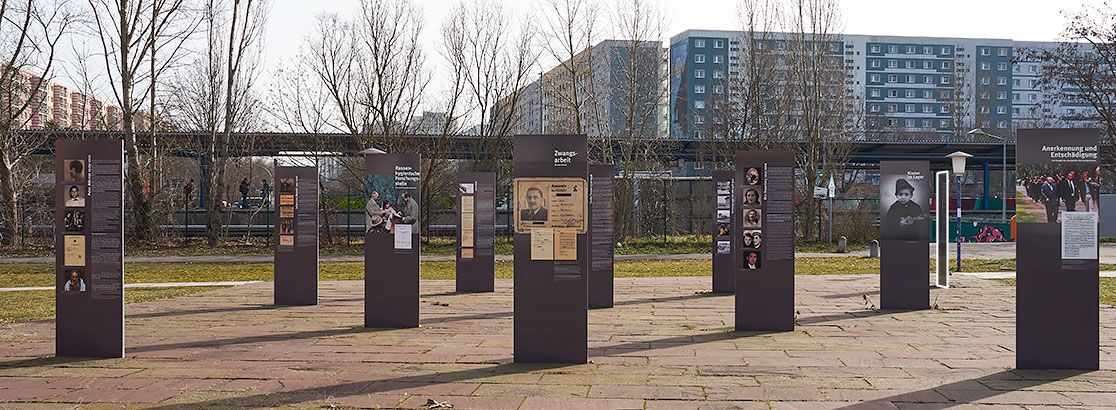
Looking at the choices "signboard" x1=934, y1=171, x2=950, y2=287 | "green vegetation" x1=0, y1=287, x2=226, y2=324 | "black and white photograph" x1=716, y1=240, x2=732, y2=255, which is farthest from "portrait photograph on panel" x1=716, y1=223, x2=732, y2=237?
"green vegetation" x1=0, y1=287, x2=226, y2=324

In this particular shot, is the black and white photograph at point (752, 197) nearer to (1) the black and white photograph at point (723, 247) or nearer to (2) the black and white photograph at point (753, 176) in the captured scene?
(2) the black and white photograph at point (753, 176)

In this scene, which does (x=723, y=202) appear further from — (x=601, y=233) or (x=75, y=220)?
(x=75, y=220)

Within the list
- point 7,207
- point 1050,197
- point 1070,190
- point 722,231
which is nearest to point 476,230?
point 722,231

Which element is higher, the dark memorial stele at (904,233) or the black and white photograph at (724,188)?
the black and white photograph at (724,188)

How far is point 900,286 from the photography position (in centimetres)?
Result: 1398

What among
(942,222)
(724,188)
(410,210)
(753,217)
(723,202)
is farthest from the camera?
(942,222)

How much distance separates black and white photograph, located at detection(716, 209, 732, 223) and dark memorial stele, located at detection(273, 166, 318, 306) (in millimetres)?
6188

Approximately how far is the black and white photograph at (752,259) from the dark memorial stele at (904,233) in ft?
10.2

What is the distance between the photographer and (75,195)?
30.2ft

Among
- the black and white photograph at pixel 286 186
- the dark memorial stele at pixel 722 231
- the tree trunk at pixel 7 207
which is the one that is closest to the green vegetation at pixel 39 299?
the black and white photograph at pixel 286 186

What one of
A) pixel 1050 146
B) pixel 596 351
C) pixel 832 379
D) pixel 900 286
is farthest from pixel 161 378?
pixel 900 286

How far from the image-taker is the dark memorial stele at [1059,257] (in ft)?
27.8

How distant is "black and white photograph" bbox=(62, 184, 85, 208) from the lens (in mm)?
9203

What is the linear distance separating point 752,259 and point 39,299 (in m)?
11.2
